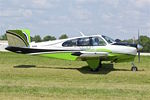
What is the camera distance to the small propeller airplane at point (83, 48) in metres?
18.6

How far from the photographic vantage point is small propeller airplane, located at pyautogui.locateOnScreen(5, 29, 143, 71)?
18.6 m

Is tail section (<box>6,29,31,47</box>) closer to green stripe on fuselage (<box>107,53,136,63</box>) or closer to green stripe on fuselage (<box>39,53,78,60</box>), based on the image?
green stripe on fuselage (<box>39,53,78,60</box>)

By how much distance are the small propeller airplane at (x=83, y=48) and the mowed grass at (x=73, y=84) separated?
2.83 ft

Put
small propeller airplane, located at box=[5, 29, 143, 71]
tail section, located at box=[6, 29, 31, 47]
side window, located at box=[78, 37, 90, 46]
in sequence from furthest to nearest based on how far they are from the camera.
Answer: tail section, located at box=[6, 29, 31, 47] < side window, located at box=[78, 37, 90, 46] < small propeller airplane, located at box=[5, 29, 143, 71]

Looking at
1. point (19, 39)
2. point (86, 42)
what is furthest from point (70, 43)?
point (19, 39)

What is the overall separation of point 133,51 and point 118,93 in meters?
7.09

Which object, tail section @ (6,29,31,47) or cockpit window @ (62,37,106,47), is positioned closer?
cockpit window @ (62,37,106,47)

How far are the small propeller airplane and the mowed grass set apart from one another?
86 centimetres

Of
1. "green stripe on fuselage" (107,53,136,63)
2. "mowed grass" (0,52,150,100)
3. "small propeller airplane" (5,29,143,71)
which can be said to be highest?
"small propeller airplane" (5,29,143,71)

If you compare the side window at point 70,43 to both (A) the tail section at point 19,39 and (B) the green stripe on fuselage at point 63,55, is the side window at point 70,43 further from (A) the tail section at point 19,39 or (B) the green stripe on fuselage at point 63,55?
(A) the tail section at point 19,39

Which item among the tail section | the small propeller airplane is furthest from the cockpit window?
the tail section

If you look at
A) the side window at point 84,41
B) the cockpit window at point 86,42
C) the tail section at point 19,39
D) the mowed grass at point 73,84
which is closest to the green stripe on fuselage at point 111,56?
the cockpit window at point 86,42

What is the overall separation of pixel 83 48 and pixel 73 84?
4.90m

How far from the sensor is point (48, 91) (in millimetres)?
11977
